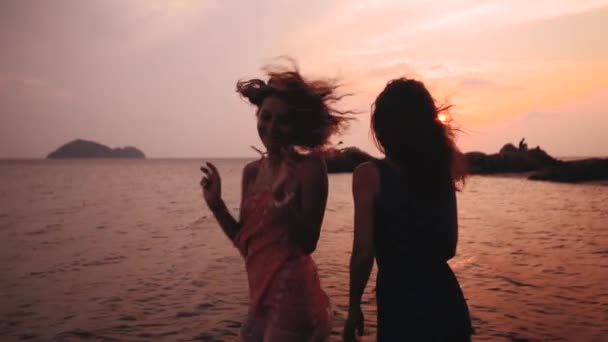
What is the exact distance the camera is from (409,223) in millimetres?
2588

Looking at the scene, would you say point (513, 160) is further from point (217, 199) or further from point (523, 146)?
point (217, 199)

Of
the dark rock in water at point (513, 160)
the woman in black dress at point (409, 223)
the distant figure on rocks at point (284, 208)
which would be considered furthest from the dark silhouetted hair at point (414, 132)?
the dark rock in water at point (513, 160)

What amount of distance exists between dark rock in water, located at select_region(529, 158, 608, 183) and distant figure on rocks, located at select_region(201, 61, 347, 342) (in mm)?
41888

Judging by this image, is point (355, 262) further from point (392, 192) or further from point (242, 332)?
point (242, 332)

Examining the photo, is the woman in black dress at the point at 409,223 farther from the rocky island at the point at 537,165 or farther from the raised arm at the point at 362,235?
the rocky island at the point at 537,165

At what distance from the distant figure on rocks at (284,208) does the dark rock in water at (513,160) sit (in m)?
52.1

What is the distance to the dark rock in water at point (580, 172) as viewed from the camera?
39.4 meters

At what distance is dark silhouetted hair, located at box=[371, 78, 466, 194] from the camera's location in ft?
8.55

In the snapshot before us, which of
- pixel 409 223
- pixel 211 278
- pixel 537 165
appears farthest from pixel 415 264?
pixel 537 165

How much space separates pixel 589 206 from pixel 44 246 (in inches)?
876

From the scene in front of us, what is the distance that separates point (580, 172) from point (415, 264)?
42906 mm

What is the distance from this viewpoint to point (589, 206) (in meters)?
22.7

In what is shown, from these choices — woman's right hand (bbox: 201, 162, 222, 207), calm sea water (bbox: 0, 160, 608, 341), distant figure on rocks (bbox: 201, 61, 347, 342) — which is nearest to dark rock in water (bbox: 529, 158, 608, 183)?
calm sea water (bbox: 0, 160, 608, 341)

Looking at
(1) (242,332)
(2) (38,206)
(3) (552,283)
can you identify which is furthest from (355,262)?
(2) (38,206)
